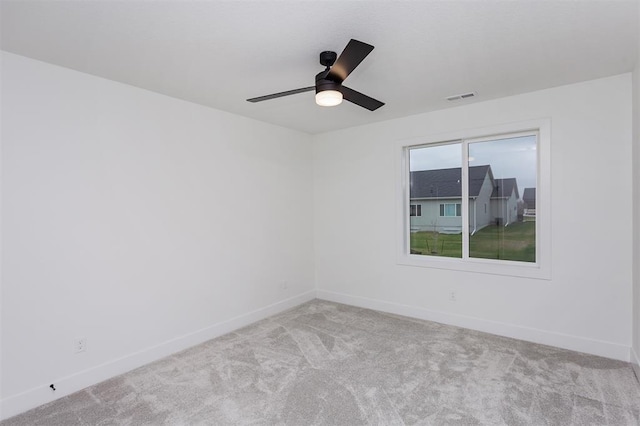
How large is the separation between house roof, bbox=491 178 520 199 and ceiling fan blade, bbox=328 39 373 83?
7.85ft

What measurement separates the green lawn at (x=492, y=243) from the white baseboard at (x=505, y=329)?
27.6 inches

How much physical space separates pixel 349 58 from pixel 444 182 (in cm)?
254

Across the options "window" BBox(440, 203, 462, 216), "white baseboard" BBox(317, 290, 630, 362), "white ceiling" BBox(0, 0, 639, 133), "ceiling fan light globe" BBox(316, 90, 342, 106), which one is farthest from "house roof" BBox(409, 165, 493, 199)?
"ceiling fan light globe" BBox(316, 90, 342, 106)

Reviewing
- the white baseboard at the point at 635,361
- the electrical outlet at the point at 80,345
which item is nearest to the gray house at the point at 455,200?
the white baseboard at the point at 635,361

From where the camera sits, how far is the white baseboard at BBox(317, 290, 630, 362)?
2.99m

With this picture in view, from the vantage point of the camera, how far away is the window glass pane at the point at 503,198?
3.47m

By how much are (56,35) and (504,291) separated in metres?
4.31

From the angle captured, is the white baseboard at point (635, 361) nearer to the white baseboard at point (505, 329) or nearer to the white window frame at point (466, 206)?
the white baseboard at point (505, 329)

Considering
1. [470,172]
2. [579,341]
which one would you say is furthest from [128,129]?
[579,341]

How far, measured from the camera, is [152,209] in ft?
10.3

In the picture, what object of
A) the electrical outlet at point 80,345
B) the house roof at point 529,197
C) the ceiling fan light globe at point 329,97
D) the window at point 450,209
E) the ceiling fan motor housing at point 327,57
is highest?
the ceiling fan motor housing at point 327,57

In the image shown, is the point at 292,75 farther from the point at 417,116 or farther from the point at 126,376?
the point at 126,376

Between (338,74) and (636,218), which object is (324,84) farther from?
(636,218)

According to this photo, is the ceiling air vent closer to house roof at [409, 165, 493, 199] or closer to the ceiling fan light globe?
house roof at [409, 165, 493, 199]
